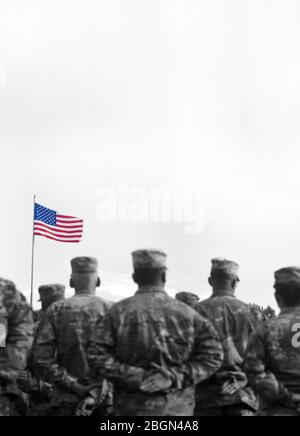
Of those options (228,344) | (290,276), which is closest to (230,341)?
(228,344)

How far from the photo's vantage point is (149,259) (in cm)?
736

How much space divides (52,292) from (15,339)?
4.13 m

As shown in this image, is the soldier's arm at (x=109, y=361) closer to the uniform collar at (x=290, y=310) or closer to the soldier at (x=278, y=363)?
A: the soldier at (x=278, y=363)

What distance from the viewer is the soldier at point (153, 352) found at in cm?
700

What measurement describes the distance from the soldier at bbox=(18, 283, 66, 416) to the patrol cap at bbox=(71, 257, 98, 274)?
2.59 feet

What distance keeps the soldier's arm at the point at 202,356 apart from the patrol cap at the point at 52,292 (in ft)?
15.1

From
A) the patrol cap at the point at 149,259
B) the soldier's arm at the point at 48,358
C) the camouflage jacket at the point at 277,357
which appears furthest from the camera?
the soldier's arm at the point at 48,358

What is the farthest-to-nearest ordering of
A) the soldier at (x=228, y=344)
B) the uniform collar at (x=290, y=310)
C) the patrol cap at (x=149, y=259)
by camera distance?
the soldier at (x=228, y=344)
the uniform collar at (x=290, y=310)
the patrol cap at (x=149, y=259)

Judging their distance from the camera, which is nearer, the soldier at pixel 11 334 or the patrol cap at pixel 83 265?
the soldier at pixel 11 334

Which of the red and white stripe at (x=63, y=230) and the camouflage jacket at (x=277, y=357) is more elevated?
the red and white stripe at (x=63, y=230)

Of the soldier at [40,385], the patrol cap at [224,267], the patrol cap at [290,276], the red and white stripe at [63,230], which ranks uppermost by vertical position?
the red and white stripe at [63,230]

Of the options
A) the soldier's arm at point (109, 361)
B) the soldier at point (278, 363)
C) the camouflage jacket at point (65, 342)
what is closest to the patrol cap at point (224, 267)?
the camouflage jacket at point (65, 342)
